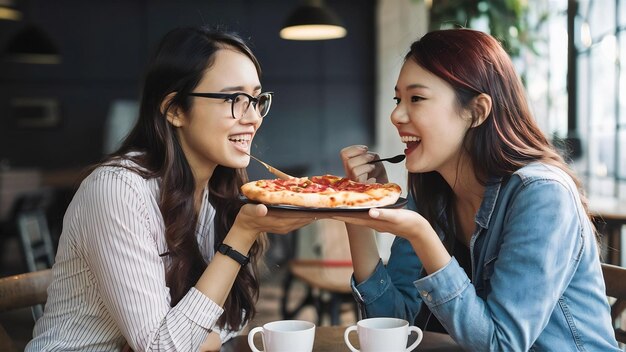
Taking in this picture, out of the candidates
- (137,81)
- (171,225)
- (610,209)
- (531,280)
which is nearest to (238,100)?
(171,225)

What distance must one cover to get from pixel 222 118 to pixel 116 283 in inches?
19.0

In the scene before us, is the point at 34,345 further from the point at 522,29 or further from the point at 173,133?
the point at 522,29

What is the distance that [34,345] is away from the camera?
1.60 meters

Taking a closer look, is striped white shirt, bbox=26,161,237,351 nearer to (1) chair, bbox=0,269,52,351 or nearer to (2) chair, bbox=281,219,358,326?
(1) chair, bbox=0,269,52,351

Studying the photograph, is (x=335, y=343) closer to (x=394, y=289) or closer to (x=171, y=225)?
(x=394, y=289)

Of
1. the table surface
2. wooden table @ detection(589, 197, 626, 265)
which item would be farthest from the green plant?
wooden table @ detection(589, 197, 626, 265)

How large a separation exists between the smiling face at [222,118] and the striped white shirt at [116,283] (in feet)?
0.59

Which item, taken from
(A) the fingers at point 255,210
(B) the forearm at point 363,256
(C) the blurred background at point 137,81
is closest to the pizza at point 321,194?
(A) the fingers at point 255,210

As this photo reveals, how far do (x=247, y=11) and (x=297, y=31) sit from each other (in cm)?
380

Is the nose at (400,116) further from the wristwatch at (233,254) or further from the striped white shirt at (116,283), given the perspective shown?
the striped white shirt at (116,283)

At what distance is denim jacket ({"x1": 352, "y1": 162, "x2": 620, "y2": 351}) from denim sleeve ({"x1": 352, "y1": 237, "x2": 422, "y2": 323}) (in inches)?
10.9

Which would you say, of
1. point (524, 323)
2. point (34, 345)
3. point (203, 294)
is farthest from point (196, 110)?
point (524, 323)

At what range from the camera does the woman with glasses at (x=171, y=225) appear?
1.50 m

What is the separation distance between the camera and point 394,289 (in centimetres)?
179
